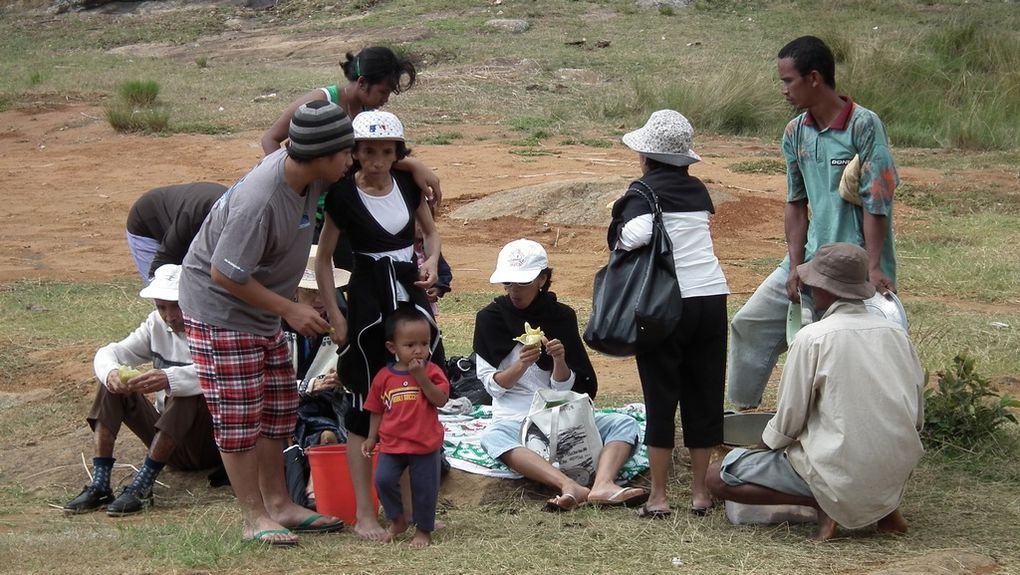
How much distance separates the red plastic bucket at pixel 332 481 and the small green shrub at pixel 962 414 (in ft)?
8.33

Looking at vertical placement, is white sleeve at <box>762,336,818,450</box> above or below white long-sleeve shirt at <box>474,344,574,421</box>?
above

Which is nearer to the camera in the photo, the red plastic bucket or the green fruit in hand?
the red plastic bucket

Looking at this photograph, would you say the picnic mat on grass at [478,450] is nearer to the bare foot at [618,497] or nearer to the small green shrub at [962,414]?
the bare foot at [618,497]

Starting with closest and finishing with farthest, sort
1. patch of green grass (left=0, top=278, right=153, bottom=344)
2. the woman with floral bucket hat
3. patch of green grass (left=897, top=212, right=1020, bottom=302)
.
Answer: the woman with floral bucket hat, patch of green grass (left=0, top=278, right=153, bottom=344), patch of green grass (left=897, top=212, right=1020, bottom=302)

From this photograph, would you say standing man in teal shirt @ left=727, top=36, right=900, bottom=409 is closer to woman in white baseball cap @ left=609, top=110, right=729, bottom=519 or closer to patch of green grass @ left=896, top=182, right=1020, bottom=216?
woman in white baseball cap @ left=609, top=110, right=729, bottom=519

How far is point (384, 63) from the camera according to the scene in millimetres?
5273

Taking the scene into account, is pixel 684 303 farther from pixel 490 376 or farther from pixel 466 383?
pixel 466 383

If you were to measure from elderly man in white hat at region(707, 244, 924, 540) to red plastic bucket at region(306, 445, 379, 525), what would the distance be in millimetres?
1669

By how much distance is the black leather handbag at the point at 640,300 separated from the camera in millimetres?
4582

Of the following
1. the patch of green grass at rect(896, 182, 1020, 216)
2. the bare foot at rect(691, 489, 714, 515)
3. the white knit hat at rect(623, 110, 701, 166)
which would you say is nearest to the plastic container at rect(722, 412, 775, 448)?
the bare foot at rect(691, 489, 714, 515)

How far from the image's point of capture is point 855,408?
4.27 metres

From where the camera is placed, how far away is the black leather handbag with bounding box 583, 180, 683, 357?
15.0ft

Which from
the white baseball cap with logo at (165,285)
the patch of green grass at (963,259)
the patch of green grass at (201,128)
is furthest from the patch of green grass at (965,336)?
the patch of green grass at (201,128)

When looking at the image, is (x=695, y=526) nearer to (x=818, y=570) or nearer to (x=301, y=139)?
(x=818, y=570)
